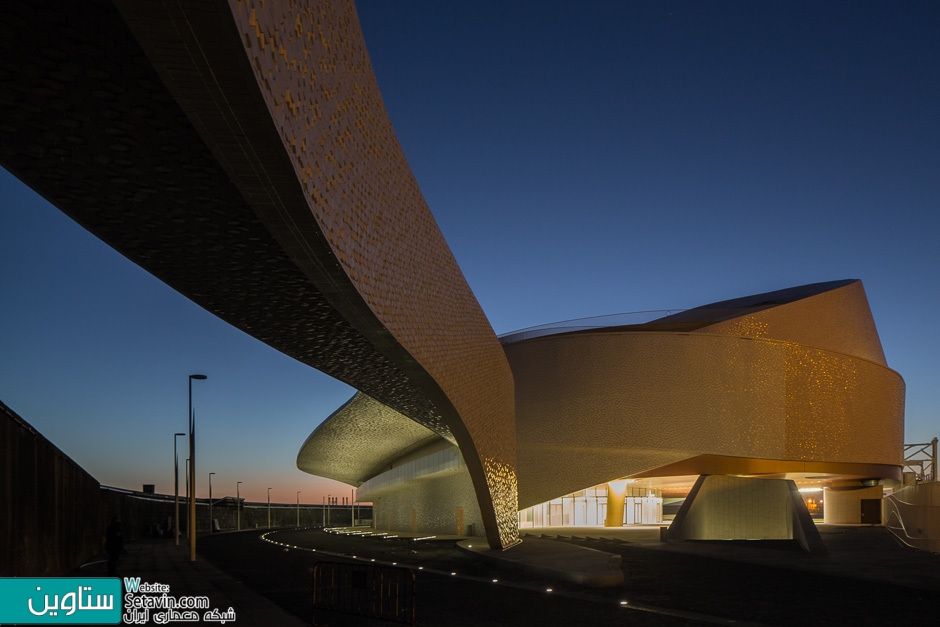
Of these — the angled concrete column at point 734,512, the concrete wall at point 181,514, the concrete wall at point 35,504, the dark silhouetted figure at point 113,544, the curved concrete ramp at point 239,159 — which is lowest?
the concrete wall at point 181,514

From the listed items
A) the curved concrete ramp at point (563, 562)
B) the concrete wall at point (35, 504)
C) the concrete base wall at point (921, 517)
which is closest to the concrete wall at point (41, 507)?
the concrete wall at point (35, 504)

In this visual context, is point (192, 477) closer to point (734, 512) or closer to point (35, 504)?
point (35, 504)

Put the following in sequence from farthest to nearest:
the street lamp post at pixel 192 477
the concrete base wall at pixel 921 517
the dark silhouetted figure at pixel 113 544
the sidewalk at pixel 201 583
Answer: the concrete base wall at pixel 921 517 < the street lamp post at pixel 192 477 < the dark silhouetted figure at pixel 113 544 < the sidewalk at pixel 201 583

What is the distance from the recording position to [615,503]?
41.9 m

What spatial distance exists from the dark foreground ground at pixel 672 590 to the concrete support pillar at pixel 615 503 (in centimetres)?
1780

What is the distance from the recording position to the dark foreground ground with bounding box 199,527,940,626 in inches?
422

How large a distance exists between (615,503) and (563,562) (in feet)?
83.5

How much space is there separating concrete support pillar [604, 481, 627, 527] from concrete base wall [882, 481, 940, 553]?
1442 cm

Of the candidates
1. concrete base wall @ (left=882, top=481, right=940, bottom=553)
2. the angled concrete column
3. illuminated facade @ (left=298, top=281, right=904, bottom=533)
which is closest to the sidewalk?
illuminated facade @ (left=298, top=281, right=904, bottom=533)

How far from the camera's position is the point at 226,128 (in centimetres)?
626

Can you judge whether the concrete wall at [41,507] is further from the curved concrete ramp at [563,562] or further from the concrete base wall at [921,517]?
the concrete base wall at [921,517]

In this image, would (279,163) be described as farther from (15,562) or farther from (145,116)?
(15,562)

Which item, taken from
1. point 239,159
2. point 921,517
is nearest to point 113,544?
point 239,159

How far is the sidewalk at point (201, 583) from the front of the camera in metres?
10.2
